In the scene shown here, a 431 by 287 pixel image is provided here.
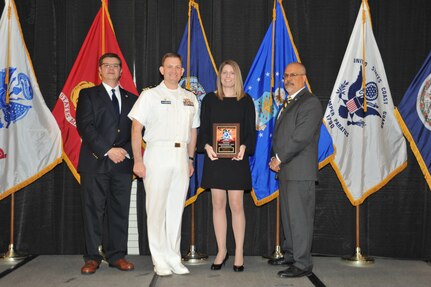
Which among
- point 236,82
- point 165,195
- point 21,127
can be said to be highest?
point 236,82

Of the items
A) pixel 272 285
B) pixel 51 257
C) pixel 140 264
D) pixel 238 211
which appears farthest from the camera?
pixel 51 257

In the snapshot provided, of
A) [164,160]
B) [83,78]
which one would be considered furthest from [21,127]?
[164,160]

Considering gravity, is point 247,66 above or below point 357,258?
above

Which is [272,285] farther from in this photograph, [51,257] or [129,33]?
[129,33]

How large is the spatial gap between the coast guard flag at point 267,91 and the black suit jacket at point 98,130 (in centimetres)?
129

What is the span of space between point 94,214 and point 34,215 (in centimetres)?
128

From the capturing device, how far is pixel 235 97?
4.01 metres

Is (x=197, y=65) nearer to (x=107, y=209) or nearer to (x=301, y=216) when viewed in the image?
(x=107, y=209)

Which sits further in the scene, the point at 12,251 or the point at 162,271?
the point at 12,251

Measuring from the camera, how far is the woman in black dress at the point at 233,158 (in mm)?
3941

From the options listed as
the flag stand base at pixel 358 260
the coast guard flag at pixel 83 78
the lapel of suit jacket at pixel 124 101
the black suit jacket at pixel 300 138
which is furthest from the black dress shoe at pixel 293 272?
the coast guard flag at pixel 83 78

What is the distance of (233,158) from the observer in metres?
3.96

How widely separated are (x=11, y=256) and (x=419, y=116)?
159 inches

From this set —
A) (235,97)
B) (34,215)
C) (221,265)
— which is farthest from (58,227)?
(235,97)
